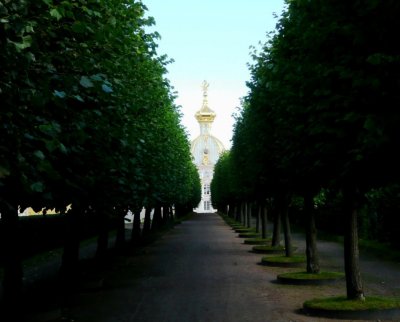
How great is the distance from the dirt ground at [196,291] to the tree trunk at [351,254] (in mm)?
1302

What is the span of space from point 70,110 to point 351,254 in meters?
7.73

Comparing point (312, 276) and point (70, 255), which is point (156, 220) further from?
point (312, 276)

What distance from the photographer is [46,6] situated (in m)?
8.45

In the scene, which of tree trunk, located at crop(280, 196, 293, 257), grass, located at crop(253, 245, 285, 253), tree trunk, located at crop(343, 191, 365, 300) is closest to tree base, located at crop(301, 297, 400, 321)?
tree trunk, located at crop(343, 191, 365, 300)

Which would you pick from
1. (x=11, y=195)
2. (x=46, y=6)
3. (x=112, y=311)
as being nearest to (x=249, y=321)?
(x=112, y=311)

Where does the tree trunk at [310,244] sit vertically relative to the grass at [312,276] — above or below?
above

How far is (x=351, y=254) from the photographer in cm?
1440

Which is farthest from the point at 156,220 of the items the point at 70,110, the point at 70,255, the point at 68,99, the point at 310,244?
the point at 70,110

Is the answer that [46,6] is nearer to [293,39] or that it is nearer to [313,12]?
[313,12]

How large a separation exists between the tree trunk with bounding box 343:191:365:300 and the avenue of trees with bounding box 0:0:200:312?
16.3 ft

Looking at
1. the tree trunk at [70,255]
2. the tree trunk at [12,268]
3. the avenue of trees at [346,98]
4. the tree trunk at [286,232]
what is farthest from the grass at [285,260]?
the tree trunk at [12,268]

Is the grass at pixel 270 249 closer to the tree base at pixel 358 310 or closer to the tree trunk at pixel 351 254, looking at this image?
the tree trunk at pixel 351 254

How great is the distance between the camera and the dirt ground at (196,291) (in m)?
13.7

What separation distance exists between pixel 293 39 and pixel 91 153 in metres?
6.62
